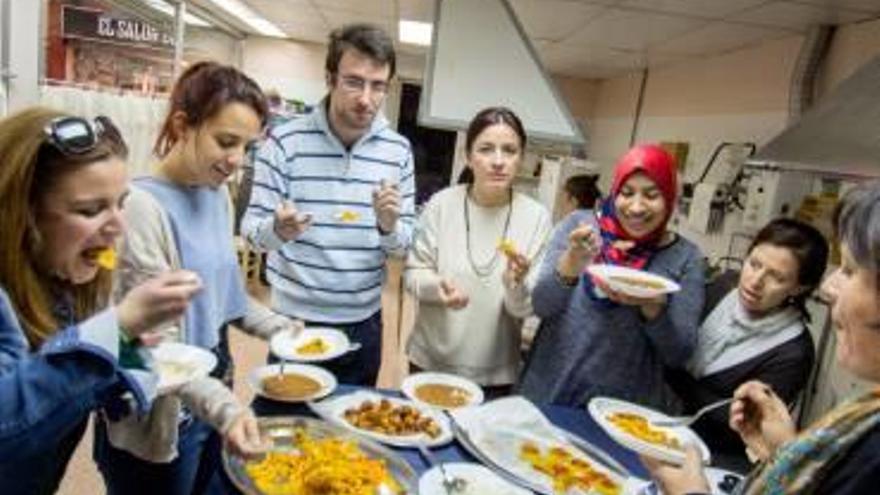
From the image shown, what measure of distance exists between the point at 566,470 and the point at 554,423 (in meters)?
0.26

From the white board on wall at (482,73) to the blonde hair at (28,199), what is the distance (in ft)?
5.55

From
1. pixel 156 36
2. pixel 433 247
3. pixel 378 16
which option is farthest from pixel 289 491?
pixel 378 16

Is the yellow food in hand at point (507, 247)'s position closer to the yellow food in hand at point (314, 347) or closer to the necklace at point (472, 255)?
the necklace at point (472, 255)

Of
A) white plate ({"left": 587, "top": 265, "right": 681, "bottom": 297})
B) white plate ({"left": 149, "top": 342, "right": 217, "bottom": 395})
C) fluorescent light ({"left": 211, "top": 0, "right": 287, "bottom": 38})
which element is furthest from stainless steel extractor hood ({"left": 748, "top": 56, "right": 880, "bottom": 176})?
fluorescent light ({"left": 211, "top": 0, "right": 287, "bottom": 38})

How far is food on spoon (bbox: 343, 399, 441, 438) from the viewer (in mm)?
1418

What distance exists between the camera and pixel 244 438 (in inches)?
44.6

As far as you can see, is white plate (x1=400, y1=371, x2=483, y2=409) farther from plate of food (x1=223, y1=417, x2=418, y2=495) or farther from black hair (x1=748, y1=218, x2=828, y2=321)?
black hair (x1=748, y1=218, x2=828, y2=321)

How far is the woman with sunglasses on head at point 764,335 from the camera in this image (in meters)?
1.64

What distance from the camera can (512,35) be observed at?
2541 mm

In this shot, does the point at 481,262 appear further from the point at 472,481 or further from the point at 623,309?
the point at 472,481

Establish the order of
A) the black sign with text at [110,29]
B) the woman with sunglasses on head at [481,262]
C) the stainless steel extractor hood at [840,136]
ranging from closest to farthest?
1. the woman with sunglasses on head at [481,262]
2. the stainless steel extractor hood at [840,136]
3. the black sign with text at [110,29]

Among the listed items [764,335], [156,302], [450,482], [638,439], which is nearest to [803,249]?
[764,335]

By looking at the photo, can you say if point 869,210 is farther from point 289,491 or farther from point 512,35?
point 512,35

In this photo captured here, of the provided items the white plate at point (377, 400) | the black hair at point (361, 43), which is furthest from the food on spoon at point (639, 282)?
the black hair at point (361, 43)
